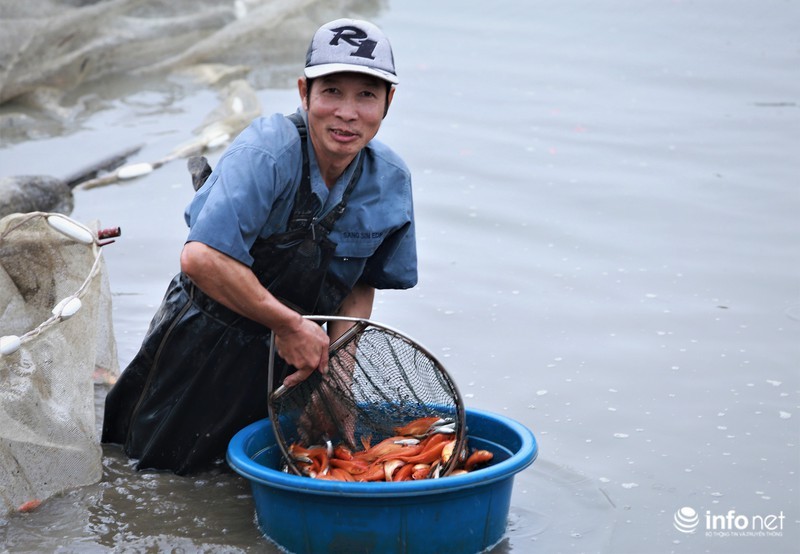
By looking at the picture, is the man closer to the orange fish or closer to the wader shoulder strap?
the wader shoulder strap

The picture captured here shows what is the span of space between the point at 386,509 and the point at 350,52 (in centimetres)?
139

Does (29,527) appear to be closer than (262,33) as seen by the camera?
Yes

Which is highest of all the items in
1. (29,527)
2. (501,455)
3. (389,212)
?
(389,212)

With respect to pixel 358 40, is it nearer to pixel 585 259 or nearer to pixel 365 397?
pixel 365 397

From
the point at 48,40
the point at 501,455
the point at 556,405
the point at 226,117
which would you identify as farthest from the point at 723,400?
the point at 48,40

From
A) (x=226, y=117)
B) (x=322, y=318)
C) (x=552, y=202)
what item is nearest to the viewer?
(x=322, y=318)

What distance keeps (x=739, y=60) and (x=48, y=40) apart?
599 centimetres

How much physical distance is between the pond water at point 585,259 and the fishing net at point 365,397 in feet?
1.32

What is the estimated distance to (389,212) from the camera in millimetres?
3744

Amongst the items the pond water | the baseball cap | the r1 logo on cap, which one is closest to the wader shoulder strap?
the baseball cap

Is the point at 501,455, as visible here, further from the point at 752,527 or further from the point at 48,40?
the point at 48,40

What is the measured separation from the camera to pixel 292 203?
357 cm

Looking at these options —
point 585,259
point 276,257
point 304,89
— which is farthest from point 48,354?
point 585,259

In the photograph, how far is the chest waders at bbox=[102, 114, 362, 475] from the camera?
11.9ft
